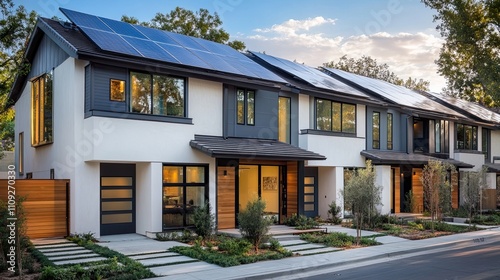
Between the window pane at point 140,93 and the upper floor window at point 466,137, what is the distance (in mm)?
23347

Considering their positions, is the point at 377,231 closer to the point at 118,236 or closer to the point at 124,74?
the point at 118,236

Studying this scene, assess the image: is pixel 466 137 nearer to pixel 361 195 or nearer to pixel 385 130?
pixel 385 130

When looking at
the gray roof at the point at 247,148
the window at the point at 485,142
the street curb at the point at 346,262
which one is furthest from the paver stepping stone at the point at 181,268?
the window at the point at 485,142

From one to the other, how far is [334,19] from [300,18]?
132 centimetres

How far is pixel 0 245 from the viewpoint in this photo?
10758mm

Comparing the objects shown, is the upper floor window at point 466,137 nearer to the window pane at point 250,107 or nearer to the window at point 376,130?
the window at point 376,130

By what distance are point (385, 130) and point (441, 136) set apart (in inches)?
236

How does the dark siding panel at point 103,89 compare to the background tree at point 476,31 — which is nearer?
the dark siding panel at point 103,89

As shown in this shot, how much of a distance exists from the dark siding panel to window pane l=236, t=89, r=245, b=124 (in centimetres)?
493

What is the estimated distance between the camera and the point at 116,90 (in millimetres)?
15586

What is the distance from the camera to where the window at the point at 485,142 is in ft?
113

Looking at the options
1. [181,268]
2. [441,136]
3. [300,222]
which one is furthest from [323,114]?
[181,268]

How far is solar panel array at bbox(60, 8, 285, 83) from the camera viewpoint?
16172 millimetres

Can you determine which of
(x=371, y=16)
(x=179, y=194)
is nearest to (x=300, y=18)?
(x=371, y=16)
